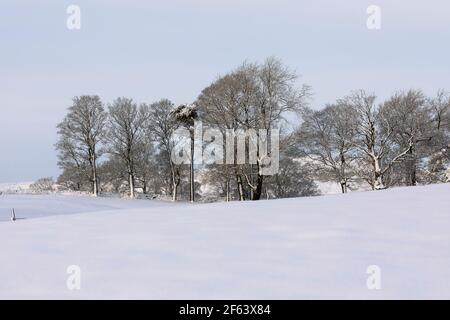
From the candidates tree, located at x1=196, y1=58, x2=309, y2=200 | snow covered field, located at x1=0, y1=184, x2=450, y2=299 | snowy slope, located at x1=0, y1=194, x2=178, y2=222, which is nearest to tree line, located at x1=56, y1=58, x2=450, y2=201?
tree, located at x1=196, y1=58, x2=309, y2=200

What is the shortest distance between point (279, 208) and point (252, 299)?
6.67 meters

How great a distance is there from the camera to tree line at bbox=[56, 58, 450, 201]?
36.0m

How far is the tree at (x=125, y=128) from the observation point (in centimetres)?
5169

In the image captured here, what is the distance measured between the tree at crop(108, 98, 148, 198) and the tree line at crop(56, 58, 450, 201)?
0.36 feet

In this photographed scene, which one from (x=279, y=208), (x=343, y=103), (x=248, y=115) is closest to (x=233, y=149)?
(x=248, y=115)

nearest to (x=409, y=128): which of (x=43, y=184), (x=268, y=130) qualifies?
(x=268, y=130)

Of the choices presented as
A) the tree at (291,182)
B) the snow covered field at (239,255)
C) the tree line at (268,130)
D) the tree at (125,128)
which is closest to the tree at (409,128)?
the tree line at (268,130)

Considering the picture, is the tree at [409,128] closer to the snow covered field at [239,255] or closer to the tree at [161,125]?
the tree at [161,125]

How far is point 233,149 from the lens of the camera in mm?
36188

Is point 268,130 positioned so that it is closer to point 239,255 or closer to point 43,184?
point 239,255

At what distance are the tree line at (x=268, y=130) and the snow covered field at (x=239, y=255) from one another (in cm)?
2520

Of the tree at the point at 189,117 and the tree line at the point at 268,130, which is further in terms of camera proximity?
the tree at the point at 189,117
